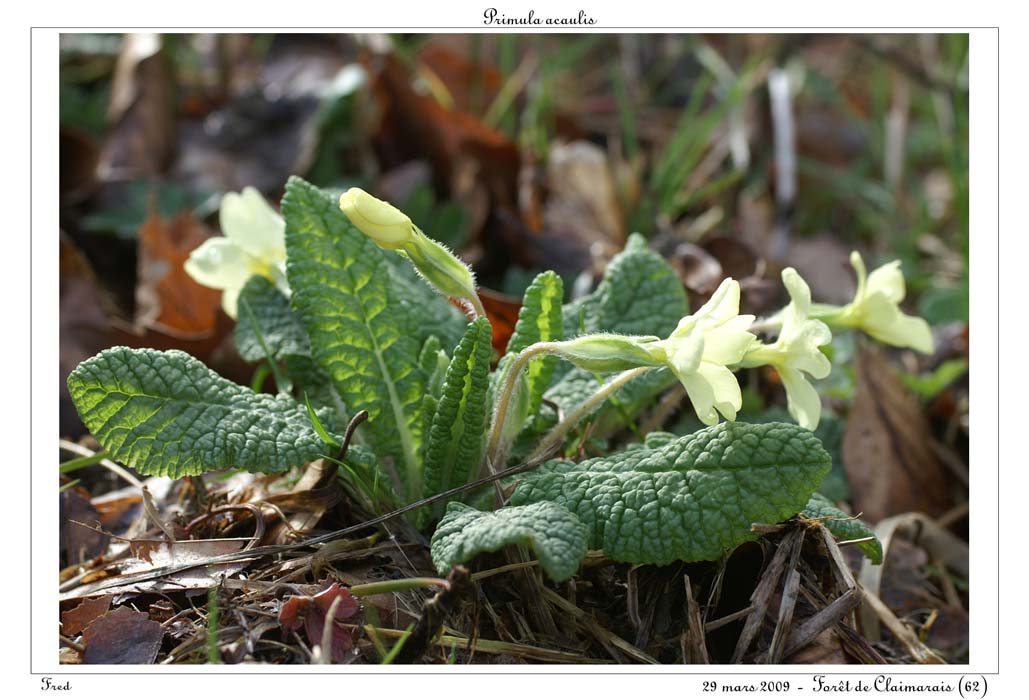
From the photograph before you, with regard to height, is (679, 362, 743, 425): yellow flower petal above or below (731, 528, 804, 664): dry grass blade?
above

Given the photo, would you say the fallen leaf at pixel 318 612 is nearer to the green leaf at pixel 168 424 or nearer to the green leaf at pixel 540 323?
the green leaf at pixel 168 424

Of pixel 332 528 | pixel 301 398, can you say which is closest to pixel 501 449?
pixel 332 528

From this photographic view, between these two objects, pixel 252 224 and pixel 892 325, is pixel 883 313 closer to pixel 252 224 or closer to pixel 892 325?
pixel 892 325

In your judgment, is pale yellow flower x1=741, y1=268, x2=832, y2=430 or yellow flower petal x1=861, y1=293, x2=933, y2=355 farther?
yellow flower petal x1=861, y1=293, x2=933, y2=355

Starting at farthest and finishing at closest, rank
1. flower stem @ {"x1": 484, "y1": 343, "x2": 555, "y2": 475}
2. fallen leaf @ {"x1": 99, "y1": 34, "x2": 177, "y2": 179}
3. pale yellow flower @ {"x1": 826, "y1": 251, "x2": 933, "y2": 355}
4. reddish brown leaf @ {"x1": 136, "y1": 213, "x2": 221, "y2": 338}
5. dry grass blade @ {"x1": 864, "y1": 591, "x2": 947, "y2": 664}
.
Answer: fallen leaf @ {"x1": 99, "y1": 34, "x2": 177, "y2": 179}, reddish brown leaf @ {"x1": 136, "y1": 213, "x2": 221, "y2": 338}, pale yellow flower @ {"x1": 826, "y1": 251, "x2": 933, "y2": 355}, dry grass blade @ {"x1": 864, "y1": 591, "x2": 947, "y2": 664}, flower stem @ {"x1": 484, "y1": 343, "x2": 555, "y2": 475}

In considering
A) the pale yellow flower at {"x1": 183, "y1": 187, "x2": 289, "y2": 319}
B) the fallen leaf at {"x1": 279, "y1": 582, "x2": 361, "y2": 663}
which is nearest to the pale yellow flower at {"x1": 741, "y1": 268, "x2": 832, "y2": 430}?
the fallen leaf at {"x1": 279, "y1": 582, "x2": 361, "y2": 663}

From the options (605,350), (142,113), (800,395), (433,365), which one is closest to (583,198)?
(142,113)

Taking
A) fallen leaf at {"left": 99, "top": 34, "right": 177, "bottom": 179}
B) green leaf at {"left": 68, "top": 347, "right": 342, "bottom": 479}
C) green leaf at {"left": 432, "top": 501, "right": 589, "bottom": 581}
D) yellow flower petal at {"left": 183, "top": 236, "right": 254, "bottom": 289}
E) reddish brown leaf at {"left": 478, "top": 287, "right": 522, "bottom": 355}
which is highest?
fallen leaf at {"left": 99, "top": 34, "right": 177, "bottom": 179}

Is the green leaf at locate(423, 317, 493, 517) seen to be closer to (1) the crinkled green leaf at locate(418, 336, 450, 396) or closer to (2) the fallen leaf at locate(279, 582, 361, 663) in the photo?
(1) the crinkled green leaf at locate(418, 336, 450, 396)
